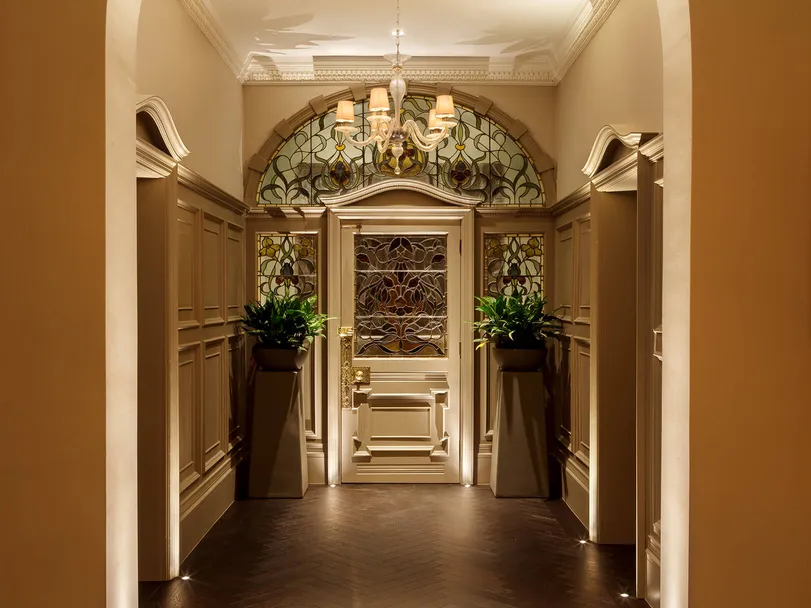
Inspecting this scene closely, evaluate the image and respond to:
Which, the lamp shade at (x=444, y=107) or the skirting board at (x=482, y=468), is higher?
the lamp shade at (x=444, y=107)

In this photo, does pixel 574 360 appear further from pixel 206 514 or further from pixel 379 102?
pixel 206 514

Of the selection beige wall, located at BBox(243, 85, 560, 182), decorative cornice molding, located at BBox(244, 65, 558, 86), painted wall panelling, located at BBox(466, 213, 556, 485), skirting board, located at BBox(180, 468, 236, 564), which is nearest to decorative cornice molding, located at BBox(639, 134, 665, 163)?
painted wall panelling, located at BBox(466, 213, 556, 485)

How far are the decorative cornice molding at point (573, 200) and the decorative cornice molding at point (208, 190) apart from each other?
249cm

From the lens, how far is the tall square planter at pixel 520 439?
5.49m

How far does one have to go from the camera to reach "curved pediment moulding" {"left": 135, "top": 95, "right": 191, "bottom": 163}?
3285 millimetres

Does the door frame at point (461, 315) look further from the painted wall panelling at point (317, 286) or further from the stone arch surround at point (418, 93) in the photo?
the stone arch surround at point (418, 93)

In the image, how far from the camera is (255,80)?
5941mm

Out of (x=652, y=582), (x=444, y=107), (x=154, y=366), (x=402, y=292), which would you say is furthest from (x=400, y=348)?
(x=652, y=582)

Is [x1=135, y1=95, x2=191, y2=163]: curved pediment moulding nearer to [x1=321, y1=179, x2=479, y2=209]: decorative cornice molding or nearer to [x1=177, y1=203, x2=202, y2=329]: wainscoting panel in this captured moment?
[x1=177, y1=203, x2=202, y2=329]: wainscoting panel

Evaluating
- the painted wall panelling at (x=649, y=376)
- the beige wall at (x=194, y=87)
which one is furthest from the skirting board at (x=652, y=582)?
the beige wall at (x=194, y=87)

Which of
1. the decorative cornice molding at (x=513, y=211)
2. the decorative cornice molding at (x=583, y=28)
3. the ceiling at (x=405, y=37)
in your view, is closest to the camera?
the decorative cornice molding at (x=583, y=28)
